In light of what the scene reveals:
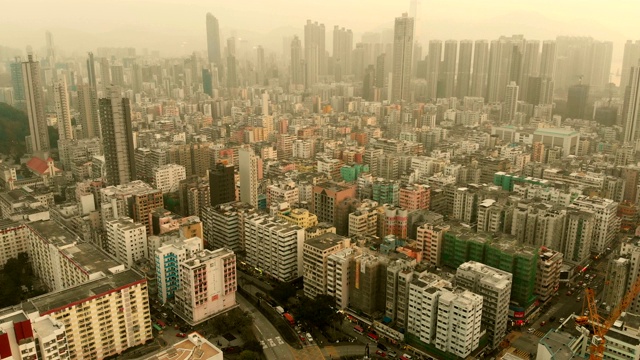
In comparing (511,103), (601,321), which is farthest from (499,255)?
(511,103)

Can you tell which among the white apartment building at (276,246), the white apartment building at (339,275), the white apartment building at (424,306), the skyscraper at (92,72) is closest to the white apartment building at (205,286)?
the white apartment building at (276,246)

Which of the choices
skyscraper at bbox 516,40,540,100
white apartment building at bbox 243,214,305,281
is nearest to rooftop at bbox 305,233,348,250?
white apartment building at bbox 243,214,305,281

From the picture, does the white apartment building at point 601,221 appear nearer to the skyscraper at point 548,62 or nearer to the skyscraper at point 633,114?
the skyscraper at point 633,114

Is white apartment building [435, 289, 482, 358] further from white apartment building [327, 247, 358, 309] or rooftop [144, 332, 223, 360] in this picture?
rooftop [144, 332, 223, 360]

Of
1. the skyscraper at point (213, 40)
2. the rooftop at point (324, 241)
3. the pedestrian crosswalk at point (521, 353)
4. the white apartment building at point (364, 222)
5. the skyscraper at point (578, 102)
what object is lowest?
the pedestrian crosswalk at point (521, 353)

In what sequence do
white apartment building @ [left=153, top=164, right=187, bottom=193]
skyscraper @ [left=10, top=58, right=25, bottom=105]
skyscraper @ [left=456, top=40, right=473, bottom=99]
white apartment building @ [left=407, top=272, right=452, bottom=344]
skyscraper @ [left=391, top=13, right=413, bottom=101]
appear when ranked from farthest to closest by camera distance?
skyscraper @ [left=456, top=40, right=473, bottom=99] < skyscraper @ [left=391, top=13, right=413, bottom=101] < skyscraper @ [left=10, top=58, right=25, bottom=105] < white apartment building @ [left=153, top=164, right=187, bottom=193] < white apartment building @ [left=407, top=272, right=452, bottom=344]

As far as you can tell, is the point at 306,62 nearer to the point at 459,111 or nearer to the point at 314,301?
the point at 459,111
